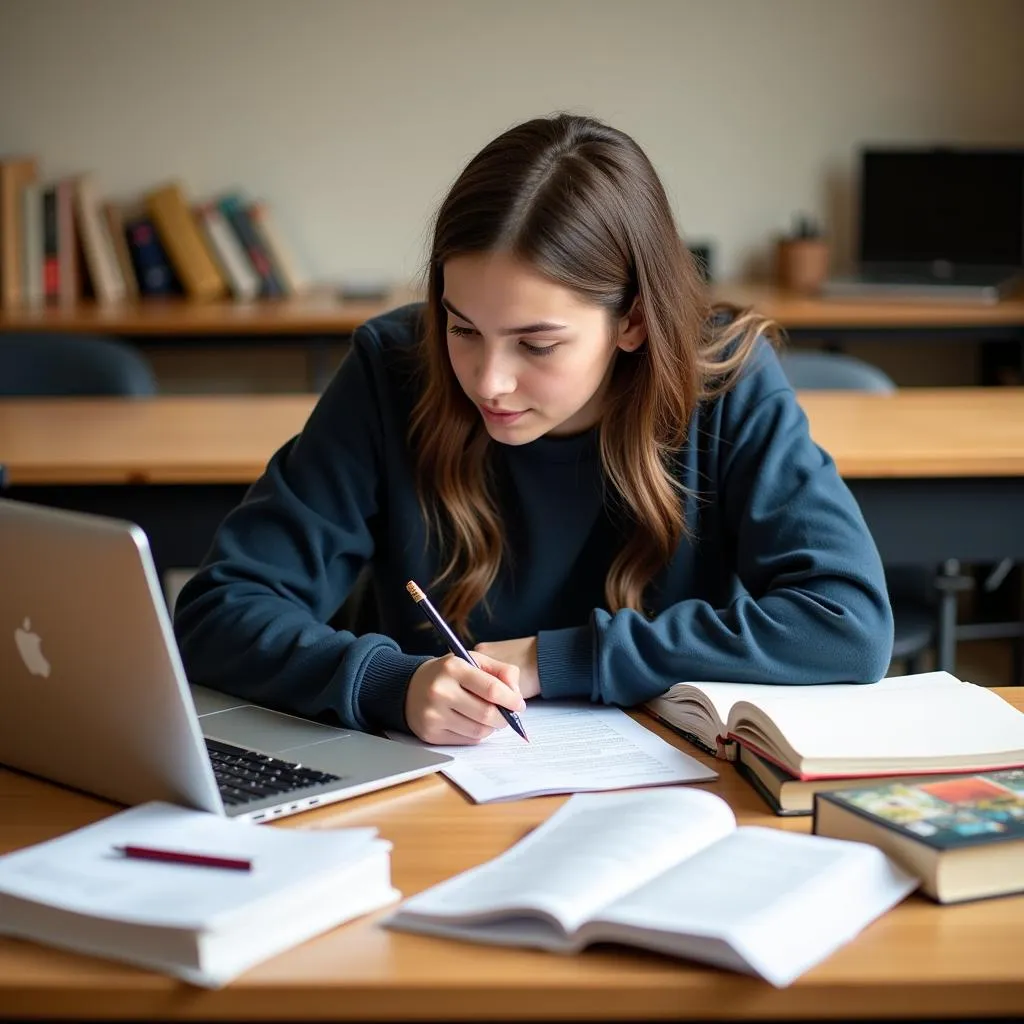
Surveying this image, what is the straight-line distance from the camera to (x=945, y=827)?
35.8 inches

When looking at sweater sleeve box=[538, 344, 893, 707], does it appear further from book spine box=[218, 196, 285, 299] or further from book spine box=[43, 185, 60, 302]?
book spine box=[43, 185, 60, 302]

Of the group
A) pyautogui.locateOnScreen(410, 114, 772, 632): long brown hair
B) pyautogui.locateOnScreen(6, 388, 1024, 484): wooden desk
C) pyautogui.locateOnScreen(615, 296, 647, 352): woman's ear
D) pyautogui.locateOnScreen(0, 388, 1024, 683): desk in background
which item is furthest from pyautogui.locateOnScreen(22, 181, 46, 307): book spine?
pyautogui.locateOnScreen(615, 296, 647, 352): woman's ear

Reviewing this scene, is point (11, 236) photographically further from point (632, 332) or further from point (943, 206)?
point (632, 332)

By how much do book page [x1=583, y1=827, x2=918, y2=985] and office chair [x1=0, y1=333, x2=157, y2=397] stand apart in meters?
2.13

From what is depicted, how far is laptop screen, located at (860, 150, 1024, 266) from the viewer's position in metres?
4.14

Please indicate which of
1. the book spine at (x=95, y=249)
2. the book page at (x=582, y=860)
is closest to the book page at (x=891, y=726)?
the book page at (x=582, y=860)

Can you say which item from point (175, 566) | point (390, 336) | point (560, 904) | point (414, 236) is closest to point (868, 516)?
point (390, 336)

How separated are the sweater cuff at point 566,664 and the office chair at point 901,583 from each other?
936 millimetres

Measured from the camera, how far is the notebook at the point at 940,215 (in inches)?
163

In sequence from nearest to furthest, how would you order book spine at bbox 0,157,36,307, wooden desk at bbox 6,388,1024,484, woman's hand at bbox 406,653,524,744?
1. woman's hand at bbox 406,653,524,744
2. wooden desk at bbox 6,388,1024,484
3. book spine at bbox 0,157,36,307

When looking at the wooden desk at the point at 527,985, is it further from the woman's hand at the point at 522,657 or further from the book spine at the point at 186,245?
the book spine at the point at 186,245

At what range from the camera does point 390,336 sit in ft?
5.25

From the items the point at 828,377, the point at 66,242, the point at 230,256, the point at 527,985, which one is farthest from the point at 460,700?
the point at 66,242

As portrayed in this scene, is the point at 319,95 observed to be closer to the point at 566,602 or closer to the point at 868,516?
the point at 868,516
